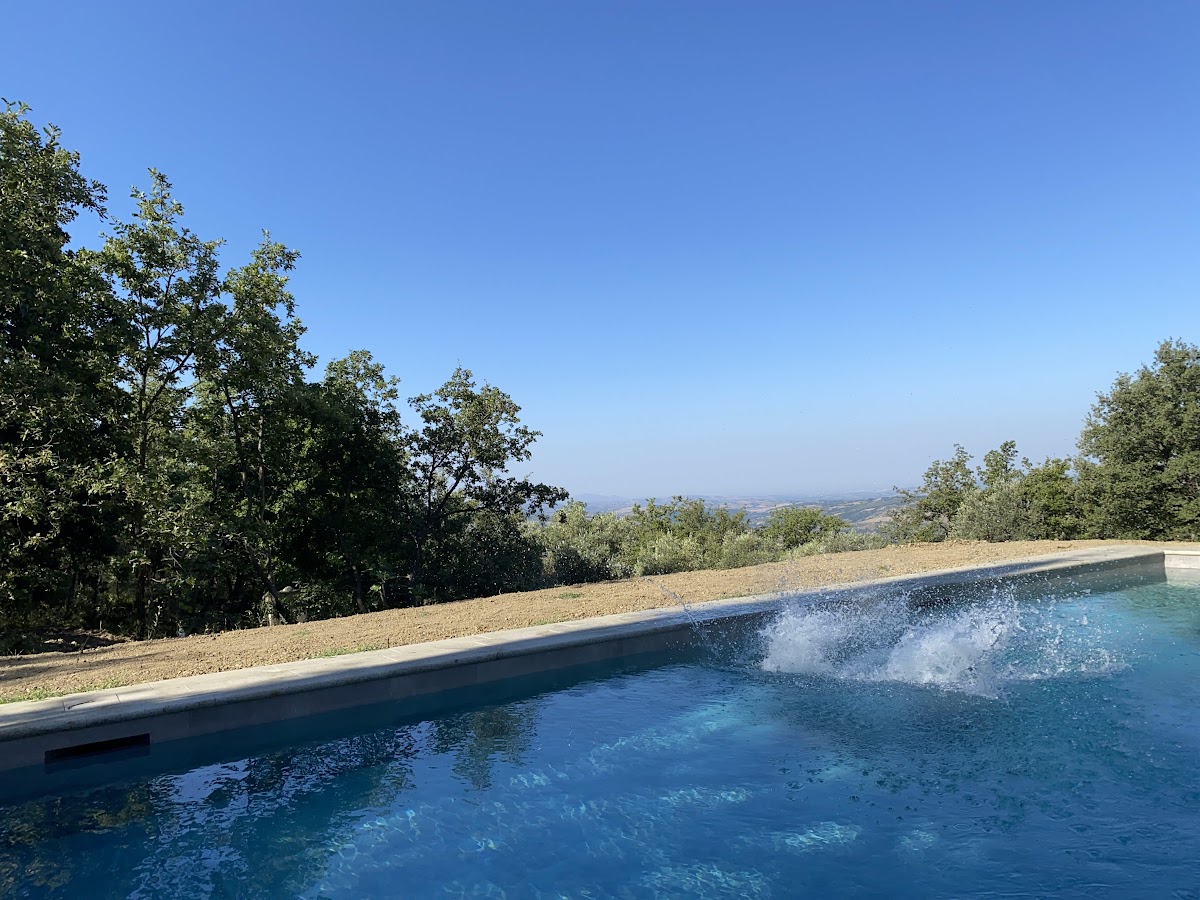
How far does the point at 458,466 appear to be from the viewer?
16438mm

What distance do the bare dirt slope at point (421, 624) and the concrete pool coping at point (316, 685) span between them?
60 cm

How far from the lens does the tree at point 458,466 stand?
1597 cm

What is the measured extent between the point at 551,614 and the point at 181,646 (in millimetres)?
4986

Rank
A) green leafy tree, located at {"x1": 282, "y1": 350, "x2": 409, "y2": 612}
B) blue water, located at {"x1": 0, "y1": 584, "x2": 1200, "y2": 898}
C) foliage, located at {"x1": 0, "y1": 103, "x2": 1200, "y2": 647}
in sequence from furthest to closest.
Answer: green leafy tree, located at {"x1": 282, "y1": 350, "x2": 409, "y2": 612}
foliage, located at {"x1": 0, "y1": 103, "x2": 1200, "y2": 647}
blue water, located at {"x1": 0, "y1": 584, "x2": 1200, "y2": 898}

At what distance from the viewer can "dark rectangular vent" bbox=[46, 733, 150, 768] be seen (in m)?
5.30

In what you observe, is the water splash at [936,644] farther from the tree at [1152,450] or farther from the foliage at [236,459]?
the tree at [1152,450]

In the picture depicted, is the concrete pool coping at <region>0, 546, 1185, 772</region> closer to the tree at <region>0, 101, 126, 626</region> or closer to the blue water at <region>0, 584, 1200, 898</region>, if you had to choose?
the blue water at <region>0, 584, 1200, 898</region>

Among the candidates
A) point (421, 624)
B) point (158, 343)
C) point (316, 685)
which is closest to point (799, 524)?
point (421, 624)

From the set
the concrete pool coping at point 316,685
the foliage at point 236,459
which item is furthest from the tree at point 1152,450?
the concrete pool coping at point 316,685

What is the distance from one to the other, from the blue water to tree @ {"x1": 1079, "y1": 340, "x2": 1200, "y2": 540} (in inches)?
602

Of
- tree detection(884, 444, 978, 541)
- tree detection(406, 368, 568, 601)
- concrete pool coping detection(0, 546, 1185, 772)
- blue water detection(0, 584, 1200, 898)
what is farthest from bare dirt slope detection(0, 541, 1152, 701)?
tree detection(884, 444, 978, 541)

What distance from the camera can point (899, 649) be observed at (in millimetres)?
8102

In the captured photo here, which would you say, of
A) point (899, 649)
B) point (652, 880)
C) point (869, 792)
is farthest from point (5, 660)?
point (899, 649)

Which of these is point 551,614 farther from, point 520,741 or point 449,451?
point 449,451
